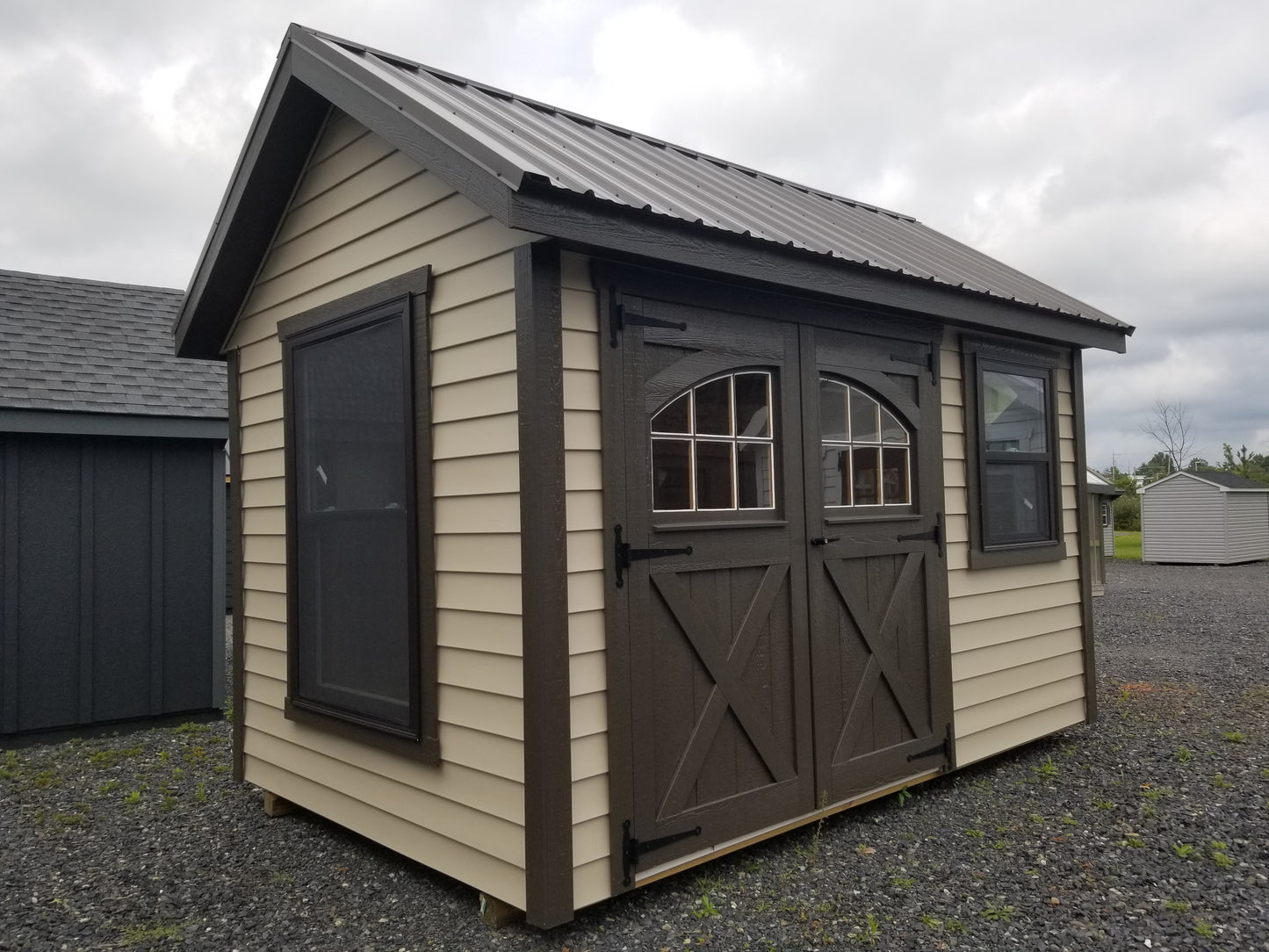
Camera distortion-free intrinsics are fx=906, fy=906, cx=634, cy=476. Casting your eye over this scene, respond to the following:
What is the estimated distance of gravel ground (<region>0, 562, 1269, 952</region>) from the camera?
3.08 metres

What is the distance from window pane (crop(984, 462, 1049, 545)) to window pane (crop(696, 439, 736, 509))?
6.45ft

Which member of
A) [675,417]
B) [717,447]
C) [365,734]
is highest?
A: [675,417]

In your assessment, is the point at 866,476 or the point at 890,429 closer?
the point at 866,476

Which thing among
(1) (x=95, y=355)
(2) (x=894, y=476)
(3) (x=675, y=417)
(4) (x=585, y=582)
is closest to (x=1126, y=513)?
(2) (x=894, y=476)

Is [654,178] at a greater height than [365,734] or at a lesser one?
greater

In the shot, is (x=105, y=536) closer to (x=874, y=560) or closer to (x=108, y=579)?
(x=108, y=579)

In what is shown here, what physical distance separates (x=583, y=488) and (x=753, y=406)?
0.99 metres

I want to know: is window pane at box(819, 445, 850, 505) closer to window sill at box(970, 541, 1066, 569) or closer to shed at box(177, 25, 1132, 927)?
shed at box(177, 25, 1132, 927)

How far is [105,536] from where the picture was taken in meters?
6.43

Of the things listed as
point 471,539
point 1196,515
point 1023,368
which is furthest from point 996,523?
point 1196,515

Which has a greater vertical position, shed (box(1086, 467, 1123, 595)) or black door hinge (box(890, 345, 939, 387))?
black door hinge (box(890, 345, 939, 387))

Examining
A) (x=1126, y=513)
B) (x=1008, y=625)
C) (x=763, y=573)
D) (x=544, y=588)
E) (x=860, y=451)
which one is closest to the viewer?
(x=544, y=588)

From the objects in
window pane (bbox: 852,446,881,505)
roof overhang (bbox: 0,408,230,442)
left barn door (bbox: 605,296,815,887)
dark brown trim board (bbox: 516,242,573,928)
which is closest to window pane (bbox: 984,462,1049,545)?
window pane (bbox: 852,446,881,505)

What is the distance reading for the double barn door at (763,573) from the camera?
3270mm
